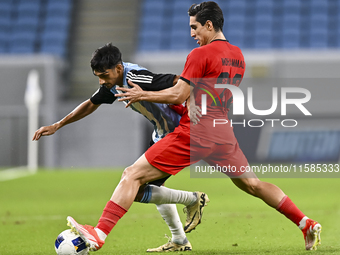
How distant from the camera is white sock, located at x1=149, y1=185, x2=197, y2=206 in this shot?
418cm

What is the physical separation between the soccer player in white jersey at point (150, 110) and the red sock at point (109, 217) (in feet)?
1.69

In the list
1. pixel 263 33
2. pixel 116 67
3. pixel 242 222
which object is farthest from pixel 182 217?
pixel 263 33

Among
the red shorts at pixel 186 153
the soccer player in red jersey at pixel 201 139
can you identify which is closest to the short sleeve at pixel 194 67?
the soccer player in red jersey at pixel 201 139

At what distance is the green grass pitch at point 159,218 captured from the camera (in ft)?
14.6

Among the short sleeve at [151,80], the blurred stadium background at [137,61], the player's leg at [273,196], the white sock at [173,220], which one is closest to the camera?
the short sleeve at [151,80]

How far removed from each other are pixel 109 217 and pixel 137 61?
481 inches

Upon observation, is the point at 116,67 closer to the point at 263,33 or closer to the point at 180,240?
the point at 180,240

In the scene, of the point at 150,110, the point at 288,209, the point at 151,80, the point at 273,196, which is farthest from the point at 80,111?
the point at 288,209

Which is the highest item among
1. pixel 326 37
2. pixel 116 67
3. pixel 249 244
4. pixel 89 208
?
pixel 326 37

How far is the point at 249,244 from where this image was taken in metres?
4.47

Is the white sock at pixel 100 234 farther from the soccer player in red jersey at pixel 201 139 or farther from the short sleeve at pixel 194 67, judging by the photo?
the short sleeve at pixel 194 67

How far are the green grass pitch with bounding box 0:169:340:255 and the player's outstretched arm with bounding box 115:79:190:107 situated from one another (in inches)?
53.1

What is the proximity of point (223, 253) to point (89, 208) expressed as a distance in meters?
3.93

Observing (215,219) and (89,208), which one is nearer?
(215,219)
